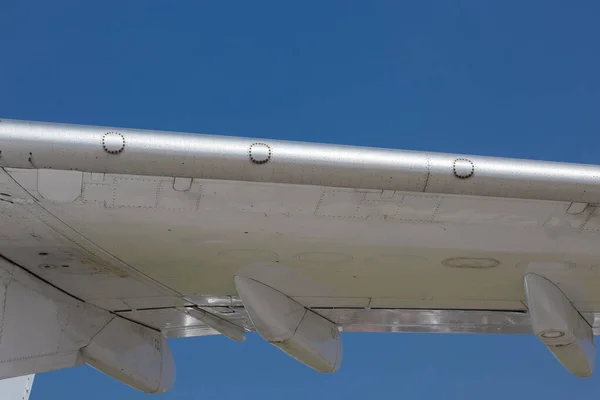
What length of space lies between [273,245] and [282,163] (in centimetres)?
180

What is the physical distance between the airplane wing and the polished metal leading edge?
0.01m

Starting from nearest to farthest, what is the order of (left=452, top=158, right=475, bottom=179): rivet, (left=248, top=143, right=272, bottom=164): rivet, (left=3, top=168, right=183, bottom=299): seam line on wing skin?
(left=248, top=143, right=272, bottom=164): rivet
(left=452, top=158, right=475, bottom=179): rivet
(left=3, top=168, right=183, bottom=299): seam line on wing skin

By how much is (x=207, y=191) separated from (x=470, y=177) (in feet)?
8.50

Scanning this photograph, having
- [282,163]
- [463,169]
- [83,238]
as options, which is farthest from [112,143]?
[463,169]

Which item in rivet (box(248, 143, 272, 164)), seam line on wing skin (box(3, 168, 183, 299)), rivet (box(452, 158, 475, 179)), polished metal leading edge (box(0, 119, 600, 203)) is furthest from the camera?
seam line on wing skin (box(3, 168, 183, 299))

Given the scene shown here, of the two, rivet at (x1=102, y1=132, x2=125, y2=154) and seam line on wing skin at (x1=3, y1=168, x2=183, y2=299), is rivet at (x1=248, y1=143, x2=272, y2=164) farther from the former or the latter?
seam line on wing skin at (x1=3, y1=168, x2=183, y2=299)

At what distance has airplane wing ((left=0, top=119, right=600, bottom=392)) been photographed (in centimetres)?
648

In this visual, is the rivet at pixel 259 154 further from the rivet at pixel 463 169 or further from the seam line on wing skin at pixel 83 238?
the seam line on wing skin at pixel 83 238

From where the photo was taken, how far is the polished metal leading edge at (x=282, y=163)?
6.20 meters

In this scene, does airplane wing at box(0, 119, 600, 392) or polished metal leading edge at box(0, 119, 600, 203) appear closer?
polished metal leading edge at box(0, 119, 600, 203)

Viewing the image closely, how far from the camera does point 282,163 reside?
6.46 meters

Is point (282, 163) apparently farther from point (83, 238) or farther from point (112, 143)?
point (83, 238)

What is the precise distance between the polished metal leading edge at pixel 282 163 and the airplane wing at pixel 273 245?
1cm

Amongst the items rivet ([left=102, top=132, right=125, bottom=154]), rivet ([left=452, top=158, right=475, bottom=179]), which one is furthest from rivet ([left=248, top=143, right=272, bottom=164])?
rivet ([left=452, top=158, right=475, bottom=179])
